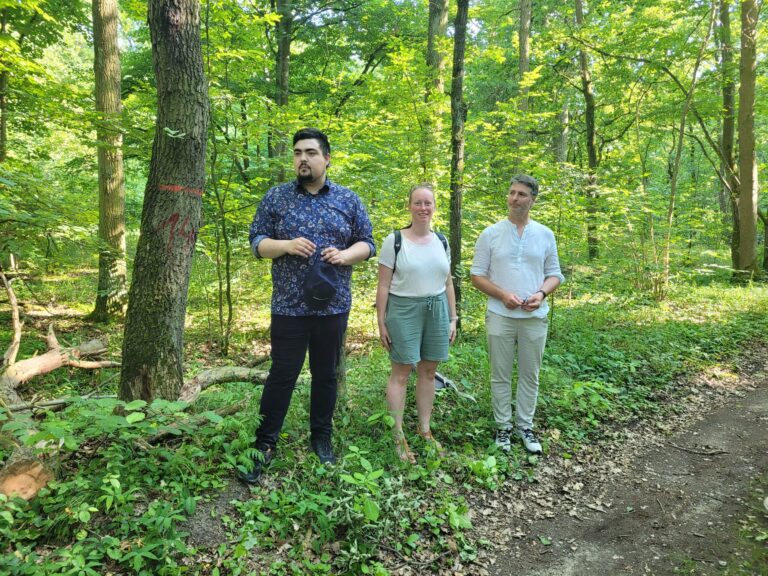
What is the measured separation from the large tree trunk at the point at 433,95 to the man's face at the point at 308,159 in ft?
15.2

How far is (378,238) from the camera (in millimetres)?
7109

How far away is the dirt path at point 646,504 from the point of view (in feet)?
8.71

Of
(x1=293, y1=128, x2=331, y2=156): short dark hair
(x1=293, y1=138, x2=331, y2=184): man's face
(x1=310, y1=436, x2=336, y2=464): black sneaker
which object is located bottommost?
(x1=310, y1=436, x2=336, y2=464): black sneaker

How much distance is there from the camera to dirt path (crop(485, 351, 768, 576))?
2.65 meters

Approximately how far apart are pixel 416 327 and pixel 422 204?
36.5 inches

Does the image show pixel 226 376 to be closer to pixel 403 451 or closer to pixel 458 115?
pixel 403 451

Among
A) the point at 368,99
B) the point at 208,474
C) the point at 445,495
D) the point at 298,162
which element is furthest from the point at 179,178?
the point at 368,99

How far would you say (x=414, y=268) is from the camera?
132 inches

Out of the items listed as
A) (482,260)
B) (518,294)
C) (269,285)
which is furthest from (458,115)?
(269,285)

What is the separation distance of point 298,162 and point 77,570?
2348mm

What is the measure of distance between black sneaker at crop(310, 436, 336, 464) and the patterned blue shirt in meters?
0.93

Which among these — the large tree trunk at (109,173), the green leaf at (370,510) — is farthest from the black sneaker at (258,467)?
the large tree trunk at (109,173)

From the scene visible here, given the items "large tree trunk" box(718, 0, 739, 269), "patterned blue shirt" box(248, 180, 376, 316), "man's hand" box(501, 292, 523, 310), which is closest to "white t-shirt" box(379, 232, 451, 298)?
"patterned blue shirt" box(248, 180, 376, 316)

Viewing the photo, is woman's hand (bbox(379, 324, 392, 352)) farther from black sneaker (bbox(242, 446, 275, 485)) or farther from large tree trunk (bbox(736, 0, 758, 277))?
large tree trunk (bbox(736, 0, 758, 277))
